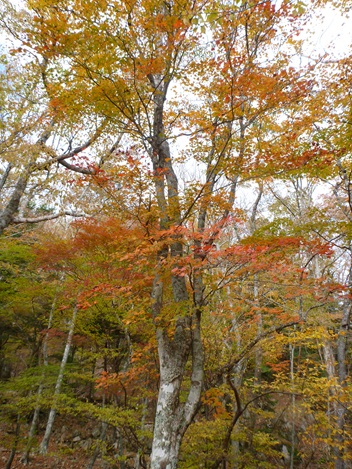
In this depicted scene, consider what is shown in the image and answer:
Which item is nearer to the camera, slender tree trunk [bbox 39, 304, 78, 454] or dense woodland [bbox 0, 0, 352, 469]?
dense woodland [bbox 0, 0, 352, 469]

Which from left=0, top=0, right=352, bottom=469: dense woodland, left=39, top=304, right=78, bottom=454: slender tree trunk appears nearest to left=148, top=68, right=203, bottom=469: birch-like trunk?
left=0, top=0, right=352, bottom=469: dense woodland

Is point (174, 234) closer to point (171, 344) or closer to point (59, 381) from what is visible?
point (171, 344)

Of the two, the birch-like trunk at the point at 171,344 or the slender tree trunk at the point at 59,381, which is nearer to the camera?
the birch-like trunk at the point at 171,344

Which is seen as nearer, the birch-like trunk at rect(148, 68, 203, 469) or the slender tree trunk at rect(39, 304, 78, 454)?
the birch-like trunk at rect(148, 68, 203, 469)

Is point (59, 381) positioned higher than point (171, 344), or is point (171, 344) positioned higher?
point (171, 344)

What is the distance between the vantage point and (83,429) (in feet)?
44.6

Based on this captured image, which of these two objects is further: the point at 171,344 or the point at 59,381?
the point at 59,381

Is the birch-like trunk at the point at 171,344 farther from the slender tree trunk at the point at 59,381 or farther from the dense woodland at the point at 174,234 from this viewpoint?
the slender tree trunk at the point at 59,381

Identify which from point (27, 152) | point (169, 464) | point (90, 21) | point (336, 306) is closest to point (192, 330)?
point (169, 464)

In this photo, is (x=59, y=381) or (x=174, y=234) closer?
(x=174, y=234)

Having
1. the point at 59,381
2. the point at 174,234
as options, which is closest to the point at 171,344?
the point at 174,234

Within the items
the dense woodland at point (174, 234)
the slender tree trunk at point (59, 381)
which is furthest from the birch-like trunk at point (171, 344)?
the slender tree trunk at point (59, 381)

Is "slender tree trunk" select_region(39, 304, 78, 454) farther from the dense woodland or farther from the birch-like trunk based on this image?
the birch-like trunk

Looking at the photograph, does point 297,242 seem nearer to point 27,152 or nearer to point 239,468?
point 239,468
